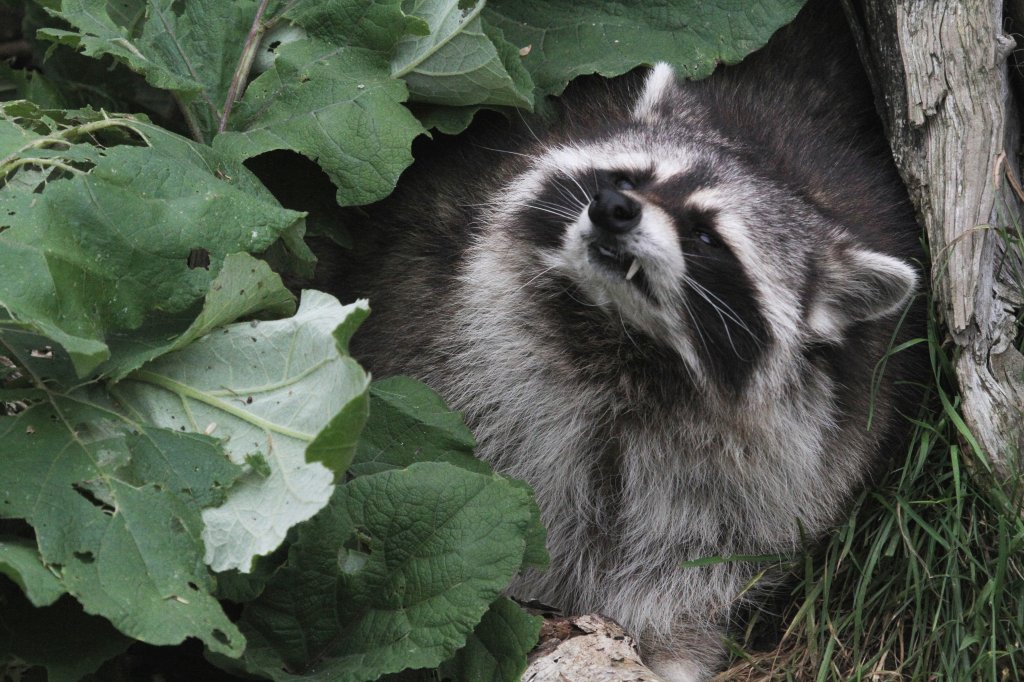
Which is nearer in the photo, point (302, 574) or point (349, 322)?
point (349, 322)

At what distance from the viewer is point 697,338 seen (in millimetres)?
3551

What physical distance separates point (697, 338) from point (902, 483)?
3.08ft

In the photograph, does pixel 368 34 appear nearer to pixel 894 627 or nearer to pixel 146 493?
pixel 146 493

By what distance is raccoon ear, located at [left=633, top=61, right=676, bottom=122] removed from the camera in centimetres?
402

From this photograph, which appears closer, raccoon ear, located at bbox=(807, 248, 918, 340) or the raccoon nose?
the raccoon nose

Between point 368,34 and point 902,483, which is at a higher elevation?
point 368,34

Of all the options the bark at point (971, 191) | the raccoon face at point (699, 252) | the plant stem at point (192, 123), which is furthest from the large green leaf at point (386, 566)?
the bark at point (971, 191)

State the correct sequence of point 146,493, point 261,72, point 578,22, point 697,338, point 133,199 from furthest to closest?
point 578,22 → point 261,72 → point 697,338 → point 133,199 → point 146,493

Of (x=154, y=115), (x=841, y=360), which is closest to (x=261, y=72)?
(x=154, y=115)

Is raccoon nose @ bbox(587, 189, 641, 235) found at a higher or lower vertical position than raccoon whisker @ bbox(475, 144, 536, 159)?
higher

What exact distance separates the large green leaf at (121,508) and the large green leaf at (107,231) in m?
0.20

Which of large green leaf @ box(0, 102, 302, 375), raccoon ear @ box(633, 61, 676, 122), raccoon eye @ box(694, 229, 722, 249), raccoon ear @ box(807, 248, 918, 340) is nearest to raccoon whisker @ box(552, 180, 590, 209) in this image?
raccoon eye @ box(694, 229, 722, 249)

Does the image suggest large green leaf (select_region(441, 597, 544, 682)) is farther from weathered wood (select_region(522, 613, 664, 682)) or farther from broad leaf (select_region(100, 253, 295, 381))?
broad leaf (select_region(100, 253, 295, 381))

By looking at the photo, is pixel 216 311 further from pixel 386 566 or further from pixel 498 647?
pixel 498 647
